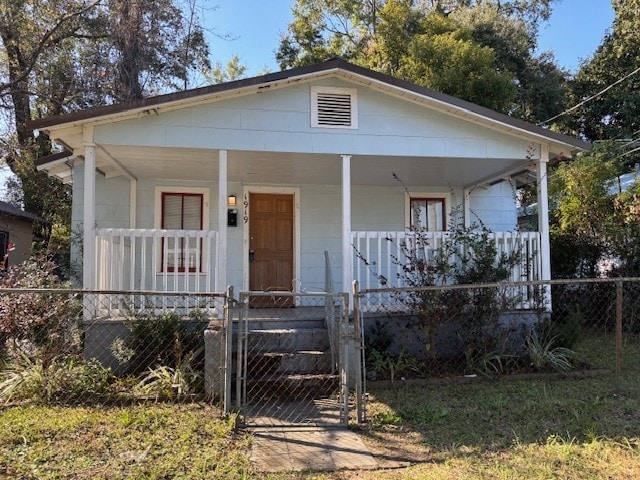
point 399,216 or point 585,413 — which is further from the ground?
A: point 399,216

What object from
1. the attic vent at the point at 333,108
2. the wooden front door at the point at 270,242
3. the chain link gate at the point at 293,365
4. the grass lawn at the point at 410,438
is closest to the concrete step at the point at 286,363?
the chain link gate at the point at 293,365

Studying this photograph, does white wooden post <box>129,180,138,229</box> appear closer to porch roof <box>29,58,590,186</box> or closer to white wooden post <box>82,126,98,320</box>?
porch roof <box>29,58,590,186</box>

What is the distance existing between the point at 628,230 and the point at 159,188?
868 centimetres

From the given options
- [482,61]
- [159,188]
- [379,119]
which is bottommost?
[159,188]

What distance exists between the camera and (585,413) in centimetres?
492

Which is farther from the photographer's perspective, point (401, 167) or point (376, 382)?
point (401, 167)

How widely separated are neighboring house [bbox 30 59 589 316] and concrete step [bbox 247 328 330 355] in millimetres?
879

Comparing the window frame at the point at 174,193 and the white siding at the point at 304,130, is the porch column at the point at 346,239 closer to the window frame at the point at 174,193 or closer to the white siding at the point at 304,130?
the white siding at the point at 304,130

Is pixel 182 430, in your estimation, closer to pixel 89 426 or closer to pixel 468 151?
pixel 89 426

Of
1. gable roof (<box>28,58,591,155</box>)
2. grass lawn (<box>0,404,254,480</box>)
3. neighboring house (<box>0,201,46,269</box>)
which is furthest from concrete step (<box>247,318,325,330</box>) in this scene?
neighboring house (<box>0,201,46,269</box>)

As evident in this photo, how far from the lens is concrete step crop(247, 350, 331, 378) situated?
6047mm

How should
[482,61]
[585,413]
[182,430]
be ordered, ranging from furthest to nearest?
[482,61] → [585,413] → [182,430]

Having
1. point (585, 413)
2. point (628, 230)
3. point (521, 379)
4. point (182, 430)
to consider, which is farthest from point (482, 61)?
point (182, 430)

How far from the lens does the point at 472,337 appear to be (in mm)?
6707
